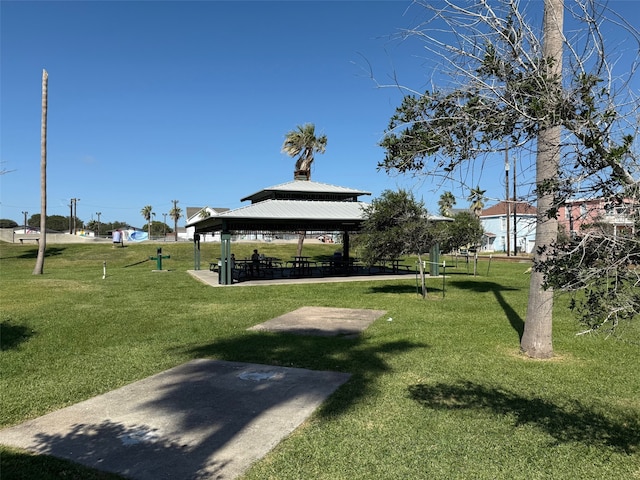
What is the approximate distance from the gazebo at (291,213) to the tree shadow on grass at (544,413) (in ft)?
35.5

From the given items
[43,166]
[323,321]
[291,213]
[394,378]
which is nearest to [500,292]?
[323,321]

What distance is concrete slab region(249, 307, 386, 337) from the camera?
888 centimetres

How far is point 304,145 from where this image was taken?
3344cm

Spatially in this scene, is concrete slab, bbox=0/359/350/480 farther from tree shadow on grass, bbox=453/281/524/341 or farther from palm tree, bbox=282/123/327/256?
palm tree, bbox=282/123/327/256

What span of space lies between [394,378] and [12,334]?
684 cm

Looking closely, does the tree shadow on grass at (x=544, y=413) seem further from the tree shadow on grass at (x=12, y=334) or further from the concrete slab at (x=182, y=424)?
the tree shadow on grass at (x=12, y=334)

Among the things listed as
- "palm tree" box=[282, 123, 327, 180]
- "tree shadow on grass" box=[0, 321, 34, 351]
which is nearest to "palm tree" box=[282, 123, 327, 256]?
"palm tree" box=[282, 123, 327, 180]

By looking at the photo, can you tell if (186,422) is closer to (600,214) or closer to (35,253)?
(600,214)

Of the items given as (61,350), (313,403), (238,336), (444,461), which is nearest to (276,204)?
(238,336)

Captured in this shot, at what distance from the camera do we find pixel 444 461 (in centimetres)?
349

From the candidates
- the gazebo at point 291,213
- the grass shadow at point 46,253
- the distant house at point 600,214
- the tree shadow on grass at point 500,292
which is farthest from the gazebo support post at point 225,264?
the grass shadow at point 46,253

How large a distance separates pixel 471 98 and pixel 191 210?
106m

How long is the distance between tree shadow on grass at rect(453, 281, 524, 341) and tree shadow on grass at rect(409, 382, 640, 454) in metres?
3.69

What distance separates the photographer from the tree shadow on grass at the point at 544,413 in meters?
3.95
